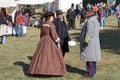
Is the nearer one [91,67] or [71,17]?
[91,67]

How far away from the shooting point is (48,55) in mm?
10188

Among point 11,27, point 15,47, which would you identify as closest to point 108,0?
point 11,27

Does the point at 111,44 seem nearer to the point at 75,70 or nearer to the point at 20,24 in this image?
the point at 75,70

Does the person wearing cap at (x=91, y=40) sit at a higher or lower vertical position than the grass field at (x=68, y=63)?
higher

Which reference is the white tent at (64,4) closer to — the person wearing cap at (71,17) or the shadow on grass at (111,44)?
the person wearing cap at (71,17)

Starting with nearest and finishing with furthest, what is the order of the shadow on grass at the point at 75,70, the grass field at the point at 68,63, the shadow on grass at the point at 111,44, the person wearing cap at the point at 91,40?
the person wearing cap at the point at 91,40 → the grass field at the point at 68,63 → the shadow on grass at the point at 75,70 → the shadow on grass at the point at 111,44

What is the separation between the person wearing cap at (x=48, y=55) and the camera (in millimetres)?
10156

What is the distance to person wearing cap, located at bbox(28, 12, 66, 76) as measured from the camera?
1016cm

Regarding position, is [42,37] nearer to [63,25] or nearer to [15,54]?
[63,25]

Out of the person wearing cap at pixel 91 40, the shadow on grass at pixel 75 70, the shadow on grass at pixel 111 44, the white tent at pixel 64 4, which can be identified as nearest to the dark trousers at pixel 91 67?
the person wearing cap at pixel 91 40

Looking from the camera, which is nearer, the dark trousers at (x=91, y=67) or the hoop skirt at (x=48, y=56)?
the hoop skirt at (x=48, y=56)

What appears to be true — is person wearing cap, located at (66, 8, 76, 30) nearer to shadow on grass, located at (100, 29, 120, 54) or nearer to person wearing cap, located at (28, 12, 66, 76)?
shadow on grass, located at (100, 29, 120, 54)

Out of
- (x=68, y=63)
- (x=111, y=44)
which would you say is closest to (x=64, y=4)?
(x=111, y=44)

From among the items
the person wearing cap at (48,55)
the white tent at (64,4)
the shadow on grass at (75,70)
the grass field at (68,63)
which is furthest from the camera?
the white tent at (64,4)
